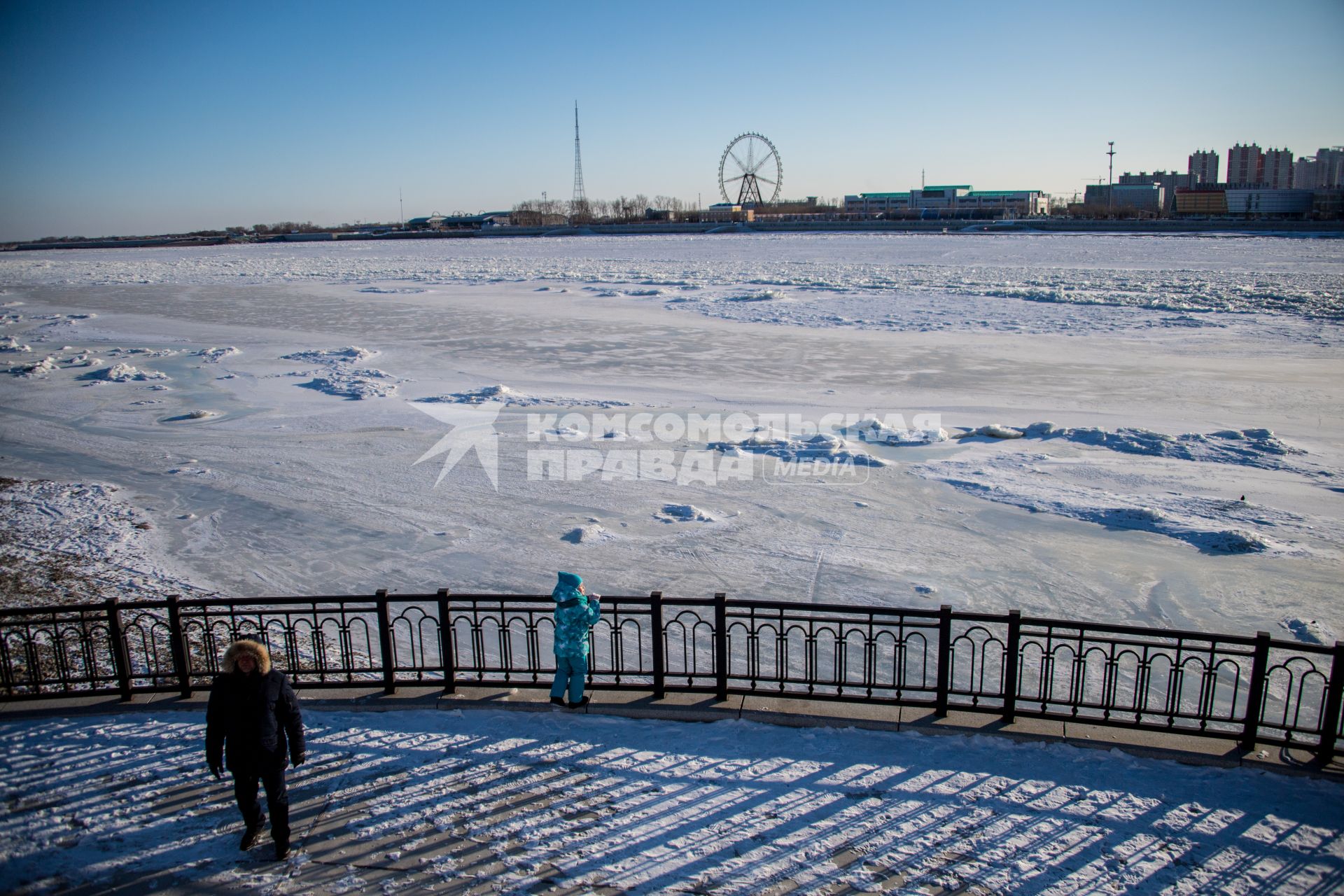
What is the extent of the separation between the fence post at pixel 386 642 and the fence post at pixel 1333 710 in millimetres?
7122

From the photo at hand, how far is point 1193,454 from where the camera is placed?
578 inches

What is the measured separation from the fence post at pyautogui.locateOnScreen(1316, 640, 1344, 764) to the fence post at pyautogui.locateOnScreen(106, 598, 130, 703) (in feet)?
30.6

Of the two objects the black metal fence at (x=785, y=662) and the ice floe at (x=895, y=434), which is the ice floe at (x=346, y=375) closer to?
the ice floe at (x=895, y=434)

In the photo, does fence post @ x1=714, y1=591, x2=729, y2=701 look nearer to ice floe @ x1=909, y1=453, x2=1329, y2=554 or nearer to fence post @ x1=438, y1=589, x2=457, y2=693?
fence post @ x1=438, y1=589, x2=457, y2=693

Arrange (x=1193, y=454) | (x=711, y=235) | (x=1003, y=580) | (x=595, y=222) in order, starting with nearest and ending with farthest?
(x=1003, y=580), (x=1193, y=454), (x=711, y=235), (x=595, y=222)

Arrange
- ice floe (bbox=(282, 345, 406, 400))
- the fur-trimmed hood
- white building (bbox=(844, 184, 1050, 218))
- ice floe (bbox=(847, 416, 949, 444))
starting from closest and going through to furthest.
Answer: the fur-trimmed hood < ice floe (bbox=(847, 416, 949, 444)) < ice floe (bbox=(282, 345, 406, 400)) < white building (bbox=(844, 184, 1050, 218))

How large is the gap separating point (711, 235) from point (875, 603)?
362ft

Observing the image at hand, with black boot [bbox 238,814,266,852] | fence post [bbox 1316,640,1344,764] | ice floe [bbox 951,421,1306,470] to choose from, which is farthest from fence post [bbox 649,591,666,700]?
ice floe [bbox 951,421,1306,470]

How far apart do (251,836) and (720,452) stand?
11110 mm

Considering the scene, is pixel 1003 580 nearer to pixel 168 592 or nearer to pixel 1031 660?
pixel 1031 660

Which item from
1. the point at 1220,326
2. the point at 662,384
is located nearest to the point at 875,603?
the point at 662,384

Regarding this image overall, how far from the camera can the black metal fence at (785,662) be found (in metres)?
6.42

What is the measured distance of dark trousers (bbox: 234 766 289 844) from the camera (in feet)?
16.7

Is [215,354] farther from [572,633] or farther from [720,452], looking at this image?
[572,633]
